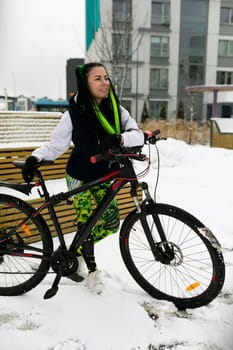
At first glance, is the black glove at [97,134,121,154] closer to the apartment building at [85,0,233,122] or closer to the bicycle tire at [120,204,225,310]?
the bicycle tire at [120,204,225,310]

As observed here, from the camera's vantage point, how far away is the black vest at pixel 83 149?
2.36 m

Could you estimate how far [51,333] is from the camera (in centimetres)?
210

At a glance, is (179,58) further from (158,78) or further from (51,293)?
(51,293)

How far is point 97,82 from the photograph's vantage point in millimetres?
2318

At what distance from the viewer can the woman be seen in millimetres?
2316

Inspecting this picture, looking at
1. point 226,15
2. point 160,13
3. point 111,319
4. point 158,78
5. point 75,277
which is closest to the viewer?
point 111,319

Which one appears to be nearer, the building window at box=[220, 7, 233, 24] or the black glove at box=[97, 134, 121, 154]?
the black glove at box=[97, 134, 121, 154]

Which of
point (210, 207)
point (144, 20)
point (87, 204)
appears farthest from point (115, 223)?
point (144, 20)

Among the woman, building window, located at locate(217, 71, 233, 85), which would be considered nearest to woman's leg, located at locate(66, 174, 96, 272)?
the woman

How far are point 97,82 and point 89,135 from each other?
1.20 feet

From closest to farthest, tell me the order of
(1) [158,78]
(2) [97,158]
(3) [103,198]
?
(2) [97,158], (3) [103,198], (1) [158,78]

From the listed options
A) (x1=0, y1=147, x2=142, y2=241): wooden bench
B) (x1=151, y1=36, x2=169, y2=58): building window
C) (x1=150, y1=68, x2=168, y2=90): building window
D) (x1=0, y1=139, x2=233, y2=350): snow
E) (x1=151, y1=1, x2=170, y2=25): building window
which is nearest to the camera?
(x1=0, y1=139, x2=233, y2=350): snow

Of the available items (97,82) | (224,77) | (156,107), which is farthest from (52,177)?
(224,77)

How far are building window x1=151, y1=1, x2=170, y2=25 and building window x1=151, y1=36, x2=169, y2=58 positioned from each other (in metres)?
1.28
